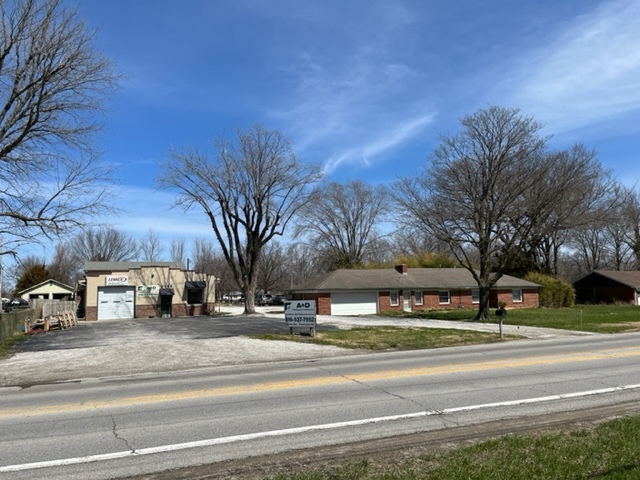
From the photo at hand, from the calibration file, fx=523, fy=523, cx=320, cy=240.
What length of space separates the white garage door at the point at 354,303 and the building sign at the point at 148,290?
55.7ft

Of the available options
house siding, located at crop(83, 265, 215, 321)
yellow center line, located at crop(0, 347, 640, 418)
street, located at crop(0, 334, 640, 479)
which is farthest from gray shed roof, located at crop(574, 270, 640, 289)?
street, located at crop(0, 334, 640, 479)

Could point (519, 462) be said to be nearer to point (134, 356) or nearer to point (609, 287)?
point (134, 356)

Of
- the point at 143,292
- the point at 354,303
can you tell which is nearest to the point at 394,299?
the point at 354,303

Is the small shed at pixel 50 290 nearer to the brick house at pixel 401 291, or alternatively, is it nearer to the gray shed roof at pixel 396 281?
the brick house at pixel 401 291

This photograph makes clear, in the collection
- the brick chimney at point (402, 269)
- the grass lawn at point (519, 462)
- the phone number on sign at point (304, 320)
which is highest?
the brick chimney at point (402, 269)

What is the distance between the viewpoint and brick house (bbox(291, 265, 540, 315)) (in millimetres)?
45344

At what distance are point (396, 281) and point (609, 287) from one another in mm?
28645

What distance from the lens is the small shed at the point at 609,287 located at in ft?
187

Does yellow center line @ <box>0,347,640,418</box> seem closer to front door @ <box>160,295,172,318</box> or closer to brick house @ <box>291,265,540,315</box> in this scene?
brick house @ <box>291,265,540,315</box>

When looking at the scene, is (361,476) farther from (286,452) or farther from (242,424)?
(242,424)

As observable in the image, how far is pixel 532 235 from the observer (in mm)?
33156

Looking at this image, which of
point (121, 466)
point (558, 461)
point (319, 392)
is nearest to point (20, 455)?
point (121, 466)

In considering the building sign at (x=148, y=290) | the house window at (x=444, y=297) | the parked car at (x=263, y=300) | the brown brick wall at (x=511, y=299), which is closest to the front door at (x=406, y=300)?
the house window at (x=444, y=297)

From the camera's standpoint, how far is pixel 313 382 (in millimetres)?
11070
